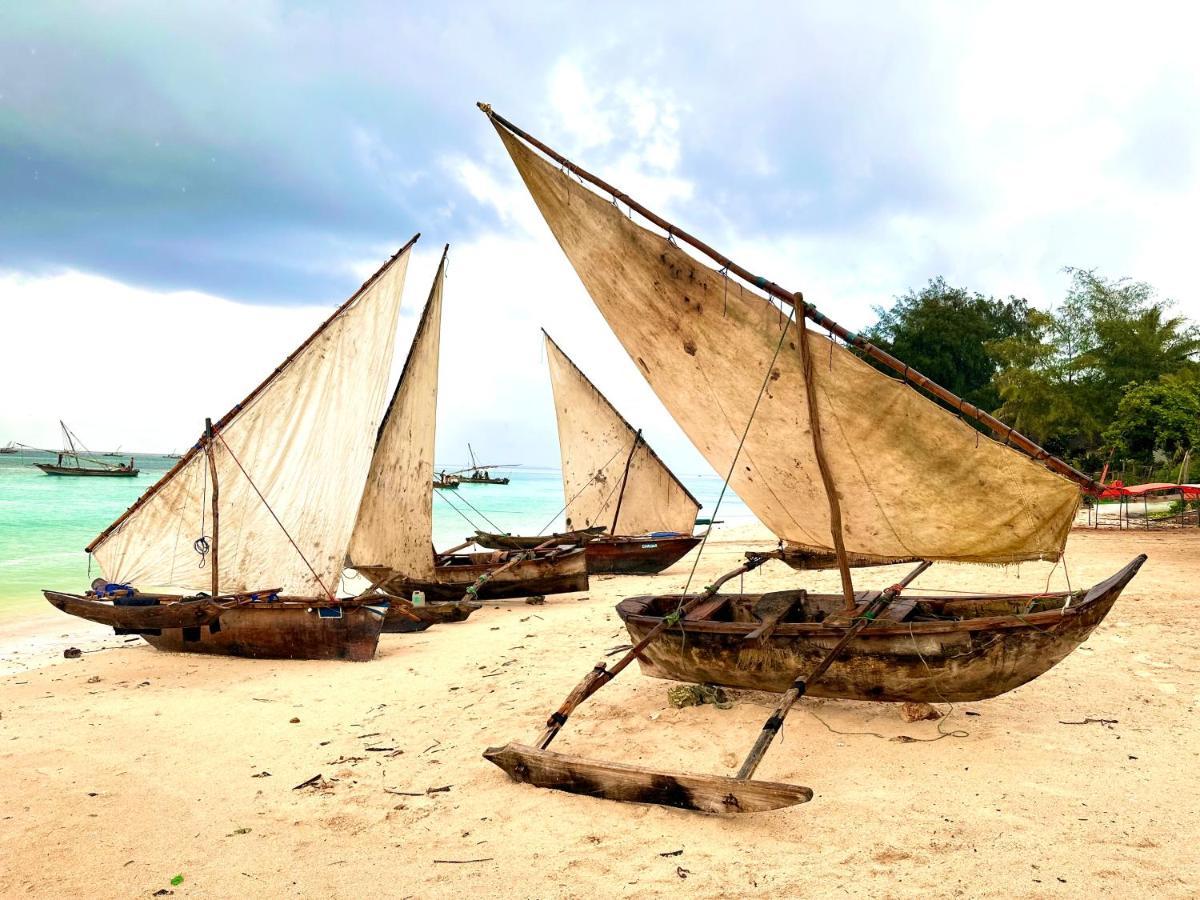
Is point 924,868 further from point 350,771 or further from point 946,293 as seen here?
point 946,293

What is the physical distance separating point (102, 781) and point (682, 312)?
677 cm

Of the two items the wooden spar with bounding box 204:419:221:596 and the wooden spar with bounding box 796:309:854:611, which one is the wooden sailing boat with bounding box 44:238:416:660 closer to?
the wooden spar with bounding box 204:419:221:596

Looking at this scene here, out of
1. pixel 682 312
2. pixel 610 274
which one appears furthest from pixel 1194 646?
pixel 610 274

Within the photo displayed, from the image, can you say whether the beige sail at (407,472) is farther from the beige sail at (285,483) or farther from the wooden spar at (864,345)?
the wooden spar at (864,345)

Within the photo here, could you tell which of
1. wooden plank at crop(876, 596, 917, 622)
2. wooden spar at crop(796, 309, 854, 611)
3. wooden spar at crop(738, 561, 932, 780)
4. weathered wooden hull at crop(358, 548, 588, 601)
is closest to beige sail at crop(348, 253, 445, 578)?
weathered wooden hull at crop(358, 548, 588, 601)

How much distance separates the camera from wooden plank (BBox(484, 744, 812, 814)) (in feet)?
15.5

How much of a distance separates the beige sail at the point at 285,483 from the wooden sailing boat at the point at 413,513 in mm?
1150

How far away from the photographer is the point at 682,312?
6.83 meters

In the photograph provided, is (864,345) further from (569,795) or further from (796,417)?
(569,795)

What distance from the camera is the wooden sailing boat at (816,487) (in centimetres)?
590

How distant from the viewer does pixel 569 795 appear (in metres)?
5.45

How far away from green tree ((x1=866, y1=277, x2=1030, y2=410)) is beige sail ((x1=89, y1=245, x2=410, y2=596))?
142ft

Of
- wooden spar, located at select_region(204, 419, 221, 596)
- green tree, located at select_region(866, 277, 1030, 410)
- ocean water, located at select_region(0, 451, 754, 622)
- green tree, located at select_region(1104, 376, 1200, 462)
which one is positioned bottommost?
ocean water, located at select_region(0, 451, 754, 622)

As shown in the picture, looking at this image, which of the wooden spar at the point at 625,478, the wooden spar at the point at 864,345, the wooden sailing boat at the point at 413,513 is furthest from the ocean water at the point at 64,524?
the wooden spar at the point at 864,345
